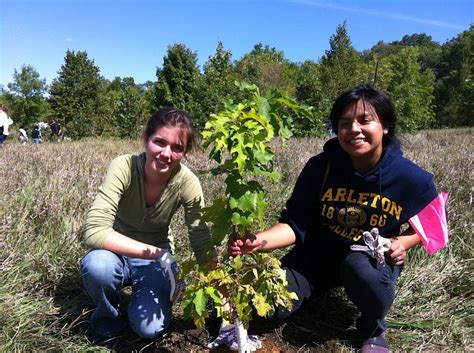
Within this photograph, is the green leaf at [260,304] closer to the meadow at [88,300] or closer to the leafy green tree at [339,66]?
the meadow at [88,300]

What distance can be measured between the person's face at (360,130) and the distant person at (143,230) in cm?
77

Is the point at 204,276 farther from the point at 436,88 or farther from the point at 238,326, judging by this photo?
the point at 436,88

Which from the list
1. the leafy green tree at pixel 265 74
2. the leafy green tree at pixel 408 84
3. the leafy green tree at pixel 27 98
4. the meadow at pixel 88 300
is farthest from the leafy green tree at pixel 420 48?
the meadow at pixel 88 300

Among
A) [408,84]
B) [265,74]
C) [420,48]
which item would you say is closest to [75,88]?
[265,74]

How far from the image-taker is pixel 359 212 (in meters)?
2.16

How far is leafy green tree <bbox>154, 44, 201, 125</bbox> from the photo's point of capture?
19.0 meters

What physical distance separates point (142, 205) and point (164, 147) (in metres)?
0.39

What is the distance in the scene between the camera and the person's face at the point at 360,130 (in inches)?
78.7

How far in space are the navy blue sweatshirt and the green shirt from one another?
515mm

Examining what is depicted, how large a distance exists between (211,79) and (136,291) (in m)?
16.8

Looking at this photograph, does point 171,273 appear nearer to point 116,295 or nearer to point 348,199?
point 116,295

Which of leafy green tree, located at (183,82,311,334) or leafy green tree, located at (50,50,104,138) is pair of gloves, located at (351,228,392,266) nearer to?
leafy green tree, located at (183,82,311,334)

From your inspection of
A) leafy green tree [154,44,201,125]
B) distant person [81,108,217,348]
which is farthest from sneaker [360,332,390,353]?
leafy green tree [154,44,201,125]

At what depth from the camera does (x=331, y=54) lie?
1717 centimetres
